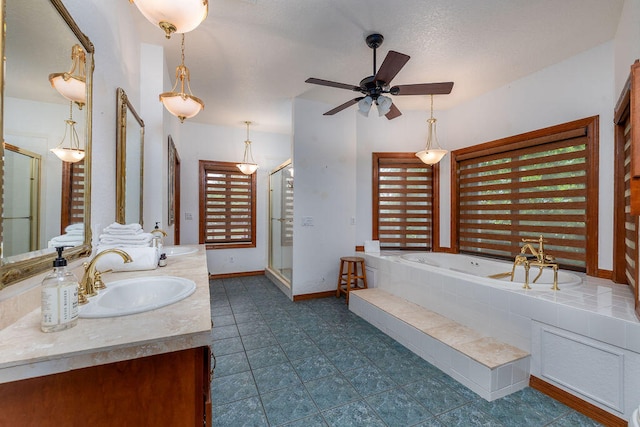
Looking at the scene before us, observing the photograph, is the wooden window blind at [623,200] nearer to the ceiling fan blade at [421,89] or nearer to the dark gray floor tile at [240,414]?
the ceiling fan blade at [421,89]

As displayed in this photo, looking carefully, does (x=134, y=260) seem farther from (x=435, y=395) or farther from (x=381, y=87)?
(x=381, y=87)

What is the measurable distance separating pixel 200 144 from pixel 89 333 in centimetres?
459

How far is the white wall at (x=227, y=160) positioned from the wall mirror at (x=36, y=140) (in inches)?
140

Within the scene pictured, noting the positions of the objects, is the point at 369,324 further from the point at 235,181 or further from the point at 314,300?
the point at 235,181

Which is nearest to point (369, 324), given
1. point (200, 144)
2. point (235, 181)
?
point (235, 181)

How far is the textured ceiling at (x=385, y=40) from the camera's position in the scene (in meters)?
2.13

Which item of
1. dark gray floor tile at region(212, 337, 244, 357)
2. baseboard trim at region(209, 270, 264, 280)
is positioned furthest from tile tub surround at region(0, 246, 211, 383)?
baseboard trim at region(209, 270, 264, 280)

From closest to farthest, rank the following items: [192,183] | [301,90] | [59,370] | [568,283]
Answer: [59,370], [568,283], [301,90], [192,183]

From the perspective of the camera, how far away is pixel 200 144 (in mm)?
4891

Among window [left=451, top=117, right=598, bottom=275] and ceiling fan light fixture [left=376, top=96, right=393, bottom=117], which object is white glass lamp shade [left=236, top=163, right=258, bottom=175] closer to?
ceiling fan light fixture [left=376, top=96, right=393, bottom=117]

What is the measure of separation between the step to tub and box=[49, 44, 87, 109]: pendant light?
268 centimetres

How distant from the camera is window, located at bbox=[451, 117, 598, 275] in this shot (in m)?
2.68

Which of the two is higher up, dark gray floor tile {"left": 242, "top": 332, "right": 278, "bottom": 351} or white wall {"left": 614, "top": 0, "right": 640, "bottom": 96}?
white wall {"left": 614, "top": 0, "right": 640, "bottom": 96}

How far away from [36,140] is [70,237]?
1.44 ft
